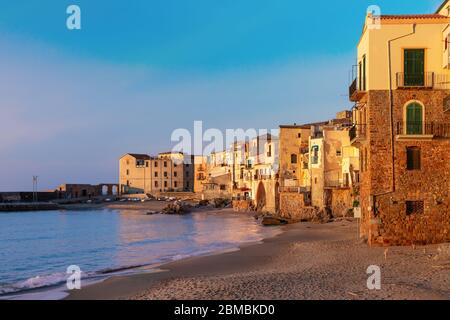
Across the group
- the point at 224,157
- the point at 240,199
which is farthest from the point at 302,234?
the point at 224,157

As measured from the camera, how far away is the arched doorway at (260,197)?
68688 mm

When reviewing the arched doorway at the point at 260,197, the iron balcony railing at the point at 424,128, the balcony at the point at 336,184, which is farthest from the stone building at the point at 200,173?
the iron balcony railing at the point at 424,128

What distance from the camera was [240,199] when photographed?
77250mm

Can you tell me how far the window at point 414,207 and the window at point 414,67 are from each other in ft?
17.7

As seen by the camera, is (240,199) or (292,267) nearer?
(292,267)

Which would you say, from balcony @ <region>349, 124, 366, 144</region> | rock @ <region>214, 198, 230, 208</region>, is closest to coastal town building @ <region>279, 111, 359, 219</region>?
balcony @ <region>349, 124, 366, 144</region>

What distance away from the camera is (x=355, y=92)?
77.2 feet

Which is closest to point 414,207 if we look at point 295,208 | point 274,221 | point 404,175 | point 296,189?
point 404,175

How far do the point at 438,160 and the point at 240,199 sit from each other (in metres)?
55.9

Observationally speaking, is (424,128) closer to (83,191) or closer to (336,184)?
(336,184)

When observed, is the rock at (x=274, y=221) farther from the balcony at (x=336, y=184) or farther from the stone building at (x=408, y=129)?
the stone building at (x=408, y=129)

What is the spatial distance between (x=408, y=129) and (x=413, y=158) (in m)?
1.36

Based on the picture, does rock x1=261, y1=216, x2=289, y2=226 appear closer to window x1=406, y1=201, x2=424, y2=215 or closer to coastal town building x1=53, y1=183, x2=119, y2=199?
window x1=406, y1=201, x2=424, y2=215
